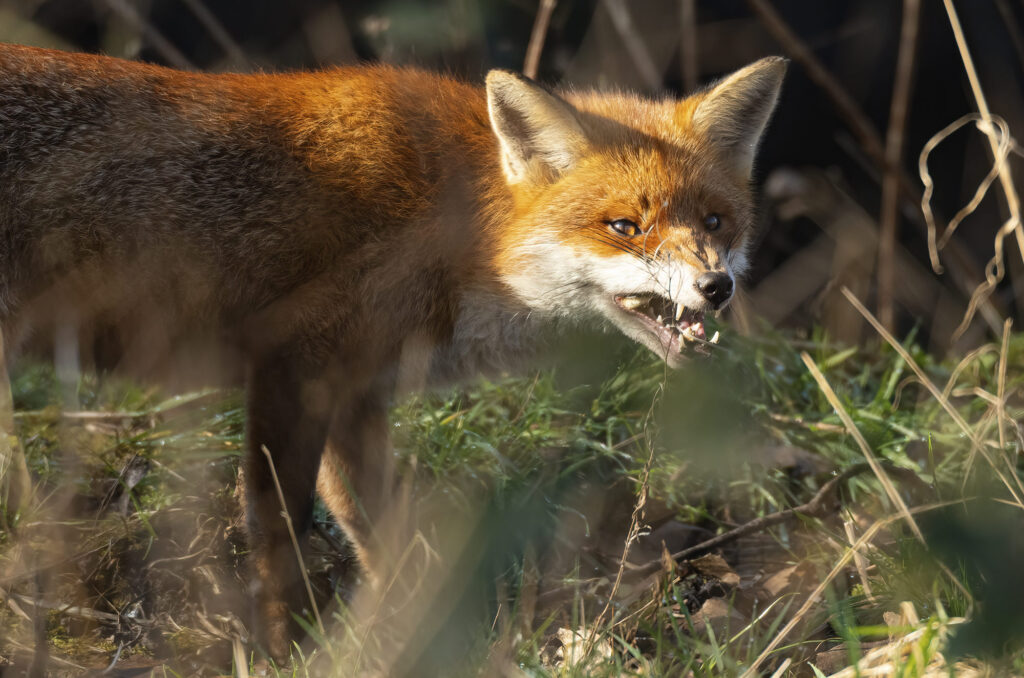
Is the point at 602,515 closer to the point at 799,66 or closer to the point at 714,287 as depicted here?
the point at 714,287

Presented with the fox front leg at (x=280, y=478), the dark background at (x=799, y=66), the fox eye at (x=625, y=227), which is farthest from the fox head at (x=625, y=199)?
the dark background at (x=799, y=66)

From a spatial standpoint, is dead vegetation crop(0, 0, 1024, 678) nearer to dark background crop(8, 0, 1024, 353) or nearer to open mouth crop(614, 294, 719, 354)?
open mouth crop(614, 294, 719, 354)

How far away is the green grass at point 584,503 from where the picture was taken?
2.26 metres

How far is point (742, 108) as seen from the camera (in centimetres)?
322

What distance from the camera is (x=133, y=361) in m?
2.89

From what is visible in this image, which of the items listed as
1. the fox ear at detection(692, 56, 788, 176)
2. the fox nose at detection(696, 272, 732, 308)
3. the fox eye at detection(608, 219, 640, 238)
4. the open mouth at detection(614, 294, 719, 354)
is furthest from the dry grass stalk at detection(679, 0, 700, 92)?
the fox nose at detection(696, 272, 732, 308)

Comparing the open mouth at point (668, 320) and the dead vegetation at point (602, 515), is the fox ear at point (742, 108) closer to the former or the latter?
the dead vegetation at point (602, 515)

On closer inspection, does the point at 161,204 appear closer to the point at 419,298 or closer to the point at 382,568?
the point at 419,298

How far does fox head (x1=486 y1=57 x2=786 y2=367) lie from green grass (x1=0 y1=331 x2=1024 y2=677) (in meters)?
0.29

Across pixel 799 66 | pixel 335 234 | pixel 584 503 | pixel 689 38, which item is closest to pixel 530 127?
pixel 335 234

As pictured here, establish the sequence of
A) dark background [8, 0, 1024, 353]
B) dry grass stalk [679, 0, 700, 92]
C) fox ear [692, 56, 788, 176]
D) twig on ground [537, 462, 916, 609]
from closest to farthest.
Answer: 1. twig on ground [537, 462, 916, 609]
2. fox ear [692, 56, 788, 176]
3. dry grass stalk [679, 0, 700, 92]
4. dark background [8, 0, 1024, 353]

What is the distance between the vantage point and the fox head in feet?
9.39

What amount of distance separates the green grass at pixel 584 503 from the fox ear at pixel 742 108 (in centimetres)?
76

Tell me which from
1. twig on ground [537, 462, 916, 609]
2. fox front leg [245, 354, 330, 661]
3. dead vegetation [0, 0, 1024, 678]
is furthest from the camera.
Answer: twig on ground [537, 462, 916, 609]
